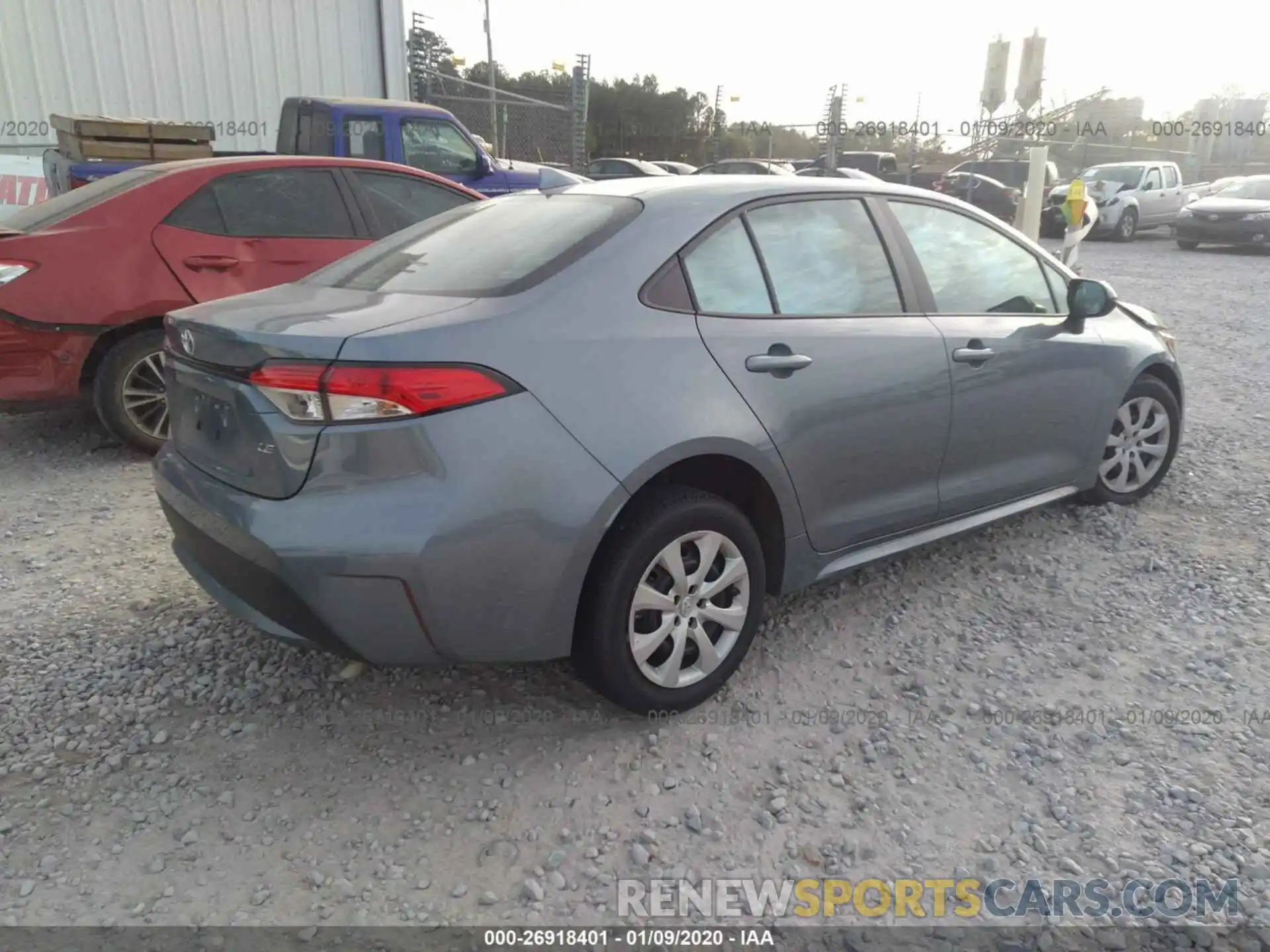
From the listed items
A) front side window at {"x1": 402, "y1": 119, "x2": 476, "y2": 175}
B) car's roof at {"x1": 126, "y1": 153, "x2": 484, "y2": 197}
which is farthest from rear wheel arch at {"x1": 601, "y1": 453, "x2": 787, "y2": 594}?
front side window at {"x1": 402, "y1": 119, "x2": 476, "y2": 175}

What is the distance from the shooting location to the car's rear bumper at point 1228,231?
17.0 meters

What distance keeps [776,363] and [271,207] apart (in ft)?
12.4

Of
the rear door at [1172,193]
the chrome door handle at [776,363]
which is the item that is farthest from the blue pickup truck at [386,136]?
the rear door at [1172,193]

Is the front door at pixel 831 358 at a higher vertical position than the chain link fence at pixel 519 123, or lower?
lower

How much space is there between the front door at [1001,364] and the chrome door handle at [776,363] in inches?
29.0

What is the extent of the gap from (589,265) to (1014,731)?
6.04ft

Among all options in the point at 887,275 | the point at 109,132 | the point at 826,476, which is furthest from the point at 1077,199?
the point at 109,132

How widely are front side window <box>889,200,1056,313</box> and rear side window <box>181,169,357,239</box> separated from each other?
352cm

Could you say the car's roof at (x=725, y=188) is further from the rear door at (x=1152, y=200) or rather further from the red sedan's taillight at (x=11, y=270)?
the rear door at (x=1152, y=200)

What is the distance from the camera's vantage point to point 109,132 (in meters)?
7.80

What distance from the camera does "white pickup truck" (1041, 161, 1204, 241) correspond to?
64.2ft

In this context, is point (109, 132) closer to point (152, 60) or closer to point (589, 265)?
point (152, 60)

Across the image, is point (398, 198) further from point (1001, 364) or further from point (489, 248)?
point (1001, 364)

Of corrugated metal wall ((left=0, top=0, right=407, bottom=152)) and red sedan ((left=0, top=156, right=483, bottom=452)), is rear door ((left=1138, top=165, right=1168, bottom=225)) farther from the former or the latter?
red sedan ((left=0, top=156, right=483, bottom=452))
